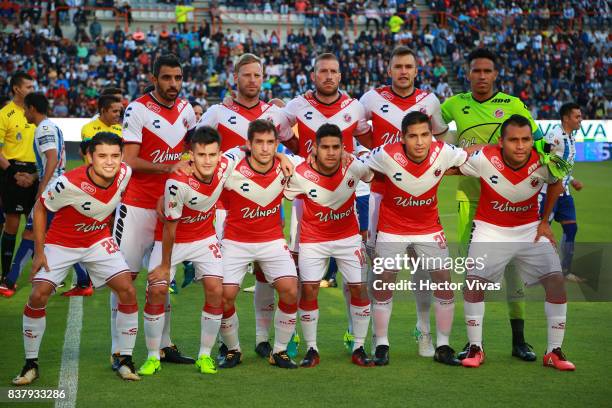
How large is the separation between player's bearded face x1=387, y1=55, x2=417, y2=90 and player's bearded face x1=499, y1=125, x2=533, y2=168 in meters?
1.25

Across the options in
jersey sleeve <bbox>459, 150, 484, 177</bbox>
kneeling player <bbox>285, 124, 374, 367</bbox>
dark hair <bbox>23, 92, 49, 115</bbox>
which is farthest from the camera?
dark hair <bbox>23, 92, 49, 115</bbox>

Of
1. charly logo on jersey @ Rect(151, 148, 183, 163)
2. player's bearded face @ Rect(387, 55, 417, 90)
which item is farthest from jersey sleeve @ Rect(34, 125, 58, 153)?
player's bearded face @ Rect(387, 55, 417, 90)

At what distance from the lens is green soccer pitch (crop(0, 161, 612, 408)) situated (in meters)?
6.22

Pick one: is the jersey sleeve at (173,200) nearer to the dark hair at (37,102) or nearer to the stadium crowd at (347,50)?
the dark hair at (37,102)

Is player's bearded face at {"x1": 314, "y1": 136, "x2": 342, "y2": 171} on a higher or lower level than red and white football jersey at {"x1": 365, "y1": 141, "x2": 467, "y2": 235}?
higher

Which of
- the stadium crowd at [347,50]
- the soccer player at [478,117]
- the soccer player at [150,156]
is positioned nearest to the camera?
the soccer player at [150,156]

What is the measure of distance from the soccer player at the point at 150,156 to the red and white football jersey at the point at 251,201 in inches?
24.4

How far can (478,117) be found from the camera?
8008mm

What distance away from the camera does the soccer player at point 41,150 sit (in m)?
9.97

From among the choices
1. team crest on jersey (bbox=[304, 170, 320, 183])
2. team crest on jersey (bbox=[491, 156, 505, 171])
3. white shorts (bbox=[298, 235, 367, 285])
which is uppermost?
team crest on jersey (bbox=[491, 156, 505, 171])

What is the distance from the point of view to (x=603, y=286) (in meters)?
10.8

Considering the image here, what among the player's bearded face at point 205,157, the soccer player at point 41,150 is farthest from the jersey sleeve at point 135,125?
the soccer player at point 41,150

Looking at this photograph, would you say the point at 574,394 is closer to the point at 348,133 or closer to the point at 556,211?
the point at 348,133

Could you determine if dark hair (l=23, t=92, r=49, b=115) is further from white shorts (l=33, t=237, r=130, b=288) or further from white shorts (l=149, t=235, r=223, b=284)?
white shorts (l=149, t=235, r=223, b=284)
